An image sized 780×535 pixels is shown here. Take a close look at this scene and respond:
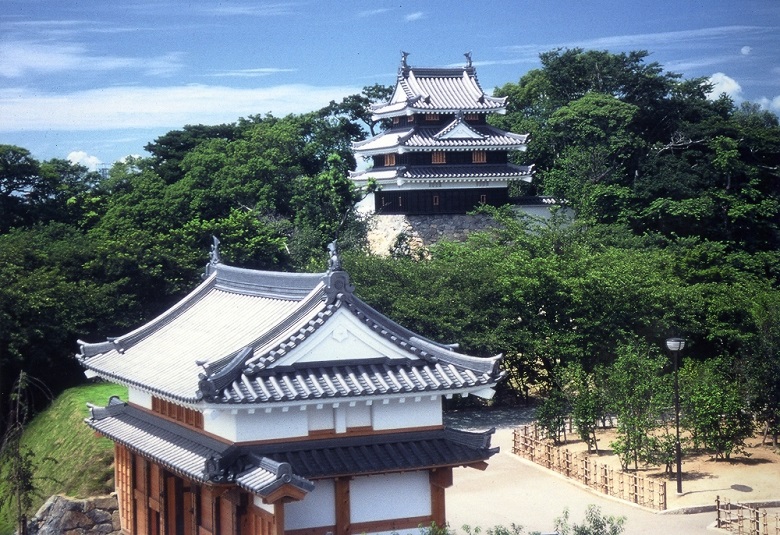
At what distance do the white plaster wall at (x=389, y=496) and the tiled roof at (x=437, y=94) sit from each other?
32.2 metres

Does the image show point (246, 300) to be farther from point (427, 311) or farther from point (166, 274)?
point (166, 274)

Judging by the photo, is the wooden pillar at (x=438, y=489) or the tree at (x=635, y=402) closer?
the wooden pillar at (x=438, y=489)

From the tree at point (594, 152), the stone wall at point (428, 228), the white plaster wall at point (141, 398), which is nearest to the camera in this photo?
the white plaster wall at point (141, 398)

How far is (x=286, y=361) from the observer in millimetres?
16484

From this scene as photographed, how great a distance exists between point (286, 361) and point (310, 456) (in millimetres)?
1536

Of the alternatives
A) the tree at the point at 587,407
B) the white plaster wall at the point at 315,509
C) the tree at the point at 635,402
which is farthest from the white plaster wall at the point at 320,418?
the tree at the point at 587,407

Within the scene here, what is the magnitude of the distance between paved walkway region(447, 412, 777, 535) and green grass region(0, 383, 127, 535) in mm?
8727

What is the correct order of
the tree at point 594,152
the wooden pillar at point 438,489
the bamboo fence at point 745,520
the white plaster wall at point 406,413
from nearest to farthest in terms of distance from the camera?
1. the white plaster wall at point 406,413
2. the wooden pillar at point 438,489
3. the bamboo fence at point 745,520
4. the tree at point 594,152

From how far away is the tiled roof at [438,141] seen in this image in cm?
4731

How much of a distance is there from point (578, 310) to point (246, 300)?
1662cm

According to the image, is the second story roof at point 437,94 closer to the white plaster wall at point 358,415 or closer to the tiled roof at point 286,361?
the tiled roof at point 286,361

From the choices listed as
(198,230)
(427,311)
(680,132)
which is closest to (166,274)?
(198,230)

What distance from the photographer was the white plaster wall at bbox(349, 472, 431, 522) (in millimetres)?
16750

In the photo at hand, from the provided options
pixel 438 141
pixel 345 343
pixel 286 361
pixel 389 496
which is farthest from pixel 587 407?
A: pixel 438 141
